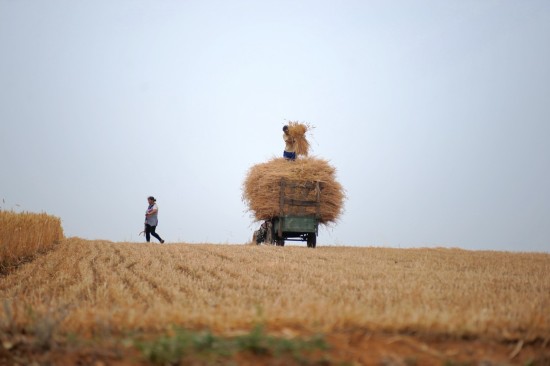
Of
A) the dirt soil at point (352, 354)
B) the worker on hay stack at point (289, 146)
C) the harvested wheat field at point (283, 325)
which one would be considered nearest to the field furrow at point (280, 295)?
the harvested wheat field at point (283, 325)

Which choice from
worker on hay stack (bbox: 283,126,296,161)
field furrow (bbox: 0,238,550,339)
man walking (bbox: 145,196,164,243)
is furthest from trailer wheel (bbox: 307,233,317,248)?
man walking (bbox: 145,196,164,243)

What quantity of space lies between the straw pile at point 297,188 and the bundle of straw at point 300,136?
57cm

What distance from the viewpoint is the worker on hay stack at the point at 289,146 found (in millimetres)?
15805

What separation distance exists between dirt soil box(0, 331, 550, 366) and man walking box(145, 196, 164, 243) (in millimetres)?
14349

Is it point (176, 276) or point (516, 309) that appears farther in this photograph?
point (176, 276)

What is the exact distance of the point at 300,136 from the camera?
15961 millimetres

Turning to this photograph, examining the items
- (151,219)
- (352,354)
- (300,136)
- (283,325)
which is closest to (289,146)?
(300,136)

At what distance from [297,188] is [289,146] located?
1801 millimetres

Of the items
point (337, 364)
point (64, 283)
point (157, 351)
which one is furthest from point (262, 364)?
point (64, 283)

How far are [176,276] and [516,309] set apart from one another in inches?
175

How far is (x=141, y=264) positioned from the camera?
8.88 metres

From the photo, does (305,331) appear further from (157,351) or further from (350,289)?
(350,289)

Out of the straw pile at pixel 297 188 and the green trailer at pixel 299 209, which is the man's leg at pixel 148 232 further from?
the green trailer at pixel 299 209

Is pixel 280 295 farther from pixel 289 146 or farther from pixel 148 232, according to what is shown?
pixel 148 232
